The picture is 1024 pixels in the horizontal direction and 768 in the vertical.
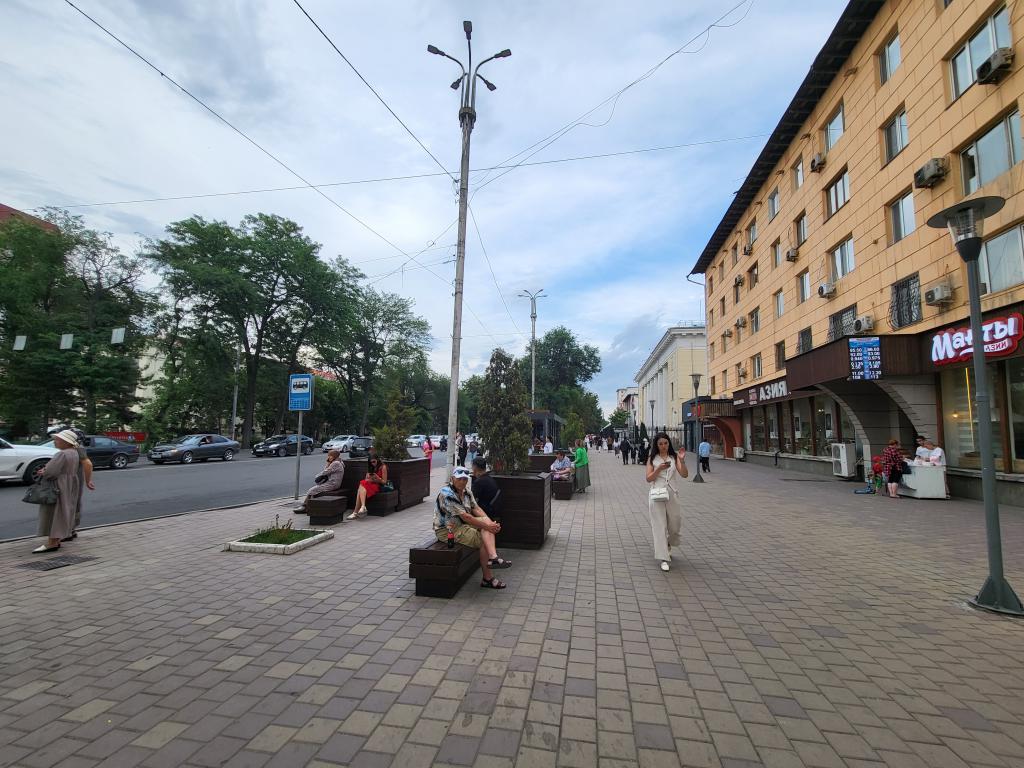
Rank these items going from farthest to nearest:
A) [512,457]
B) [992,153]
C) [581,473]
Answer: [581,473] < [992,153] < [512,457]

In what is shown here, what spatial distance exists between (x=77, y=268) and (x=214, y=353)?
9.11 m

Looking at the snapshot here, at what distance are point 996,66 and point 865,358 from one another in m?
7.00

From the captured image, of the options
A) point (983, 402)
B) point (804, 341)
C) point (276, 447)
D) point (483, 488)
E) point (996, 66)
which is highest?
point (996, 66)

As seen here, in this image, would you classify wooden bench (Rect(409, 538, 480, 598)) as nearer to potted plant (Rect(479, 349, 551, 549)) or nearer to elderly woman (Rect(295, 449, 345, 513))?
potted plant (Rect(479, 349, 551, 549))

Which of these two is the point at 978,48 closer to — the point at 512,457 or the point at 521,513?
the point at 512,457

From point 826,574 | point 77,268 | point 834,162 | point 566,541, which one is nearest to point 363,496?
point 566,541

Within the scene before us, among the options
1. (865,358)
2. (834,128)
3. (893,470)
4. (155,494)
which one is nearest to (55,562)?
(155,494)

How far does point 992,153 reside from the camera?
39.1ft

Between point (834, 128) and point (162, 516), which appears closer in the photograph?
point (162, 516)

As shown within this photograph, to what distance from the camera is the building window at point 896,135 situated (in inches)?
598

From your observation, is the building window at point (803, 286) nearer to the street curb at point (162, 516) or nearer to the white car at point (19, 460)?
the street curb at point (162, 516)

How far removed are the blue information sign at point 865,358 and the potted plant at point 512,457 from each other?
10717mm

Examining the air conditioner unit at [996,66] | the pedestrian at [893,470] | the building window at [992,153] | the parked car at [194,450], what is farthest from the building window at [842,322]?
the parked car at [194,450]

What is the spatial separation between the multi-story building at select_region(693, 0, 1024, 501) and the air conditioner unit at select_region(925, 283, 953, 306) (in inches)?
1.2
